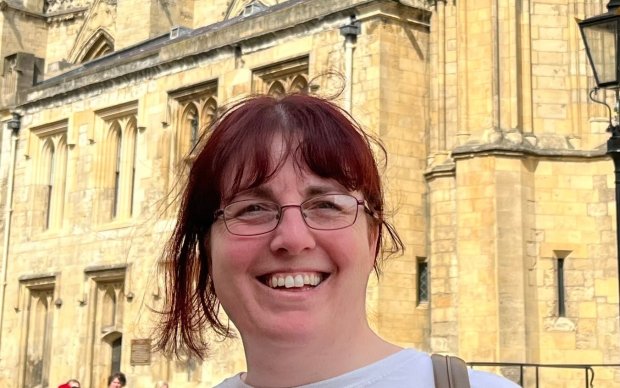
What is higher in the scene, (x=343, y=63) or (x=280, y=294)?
(x=343, y=63)

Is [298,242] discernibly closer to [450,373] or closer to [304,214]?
[304,214]

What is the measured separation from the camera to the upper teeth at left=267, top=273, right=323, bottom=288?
1.77 m

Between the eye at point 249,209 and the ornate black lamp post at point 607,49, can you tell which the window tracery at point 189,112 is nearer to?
the ornate black lamp post at point 607,49

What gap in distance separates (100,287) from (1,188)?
16.3 feet

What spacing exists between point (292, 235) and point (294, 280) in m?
0.09

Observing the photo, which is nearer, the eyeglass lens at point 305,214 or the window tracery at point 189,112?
the eyeglass lens at point 305,214

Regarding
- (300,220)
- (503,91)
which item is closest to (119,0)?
(503,91)

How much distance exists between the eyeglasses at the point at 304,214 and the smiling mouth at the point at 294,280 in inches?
3.4

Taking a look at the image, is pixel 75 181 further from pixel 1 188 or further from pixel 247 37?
pixel 247 37

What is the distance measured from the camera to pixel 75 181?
2105cm

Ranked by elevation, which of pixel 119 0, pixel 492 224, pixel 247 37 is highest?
pixel 119 0

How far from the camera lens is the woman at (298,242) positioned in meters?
1.73

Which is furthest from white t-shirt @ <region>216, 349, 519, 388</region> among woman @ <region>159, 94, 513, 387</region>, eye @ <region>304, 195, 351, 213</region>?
eye @ <region>304, 195, 351, 213</region>

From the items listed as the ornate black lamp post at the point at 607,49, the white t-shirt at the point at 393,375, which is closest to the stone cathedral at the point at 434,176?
the ornate black lamp post at the point at 607,49
